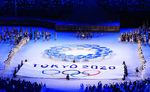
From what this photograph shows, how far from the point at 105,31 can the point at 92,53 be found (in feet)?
49.8

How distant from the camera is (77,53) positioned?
115 feet

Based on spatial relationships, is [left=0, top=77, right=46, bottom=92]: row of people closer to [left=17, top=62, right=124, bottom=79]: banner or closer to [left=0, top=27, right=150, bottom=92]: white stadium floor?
[left=0, top=27, right=150, bottom=92]: white stadium floor

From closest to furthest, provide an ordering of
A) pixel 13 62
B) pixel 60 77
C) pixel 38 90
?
1. pixel 38 90
2. pixel 60 77
3. pixel 13 62

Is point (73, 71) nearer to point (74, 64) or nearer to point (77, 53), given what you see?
point (74, 64)

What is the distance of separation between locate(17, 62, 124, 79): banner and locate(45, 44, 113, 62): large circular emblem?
2453mm

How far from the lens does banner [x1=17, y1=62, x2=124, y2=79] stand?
27016 mm

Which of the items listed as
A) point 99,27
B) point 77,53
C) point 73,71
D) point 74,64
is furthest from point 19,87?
point 99,27

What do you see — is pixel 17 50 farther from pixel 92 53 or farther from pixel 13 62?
pixel 92 53

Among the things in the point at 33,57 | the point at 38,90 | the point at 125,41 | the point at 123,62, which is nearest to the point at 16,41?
the point at 33,57

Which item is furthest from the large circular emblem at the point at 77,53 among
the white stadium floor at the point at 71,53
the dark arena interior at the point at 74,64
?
the white stadium floor at the point at 71,53

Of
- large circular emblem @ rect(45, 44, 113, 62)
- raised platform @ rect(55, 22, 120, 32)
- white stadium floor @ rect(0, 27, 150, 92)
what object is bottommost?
white stadium floor @ rect(0, 27, 150, 92)

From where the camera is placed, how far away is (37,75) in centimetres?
2725

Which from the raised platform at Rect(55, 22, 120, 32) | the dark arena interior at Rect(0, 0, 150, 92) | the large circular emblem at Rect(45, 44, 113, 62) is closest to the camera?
the dark arena interior at Rect(0, 0, 150, 92)

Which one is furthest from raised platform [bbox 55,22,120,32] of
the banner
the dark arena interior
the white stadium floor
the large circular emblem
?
the banner
